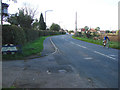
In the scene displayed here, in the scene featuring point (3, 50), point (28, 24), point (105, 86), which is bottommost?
point (105, 86)

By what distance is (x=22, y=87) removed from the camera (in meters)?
4.73

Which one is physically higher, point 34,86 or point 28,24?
point 28,24

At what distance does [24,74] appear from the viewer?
20.4ft

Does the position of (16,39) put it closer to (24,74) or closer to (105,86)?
(24,74)

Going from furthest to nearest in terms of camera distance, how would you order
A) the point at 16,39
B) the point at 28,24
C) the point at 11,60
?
the point at 28,24 < the point at 16,39 < the point at 11,60

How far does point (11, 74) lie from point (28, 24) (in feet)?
87.7

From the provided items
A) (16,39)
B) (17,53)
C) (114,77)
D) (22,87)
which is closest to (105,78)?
(114,77)

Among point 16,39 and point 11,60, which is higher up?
point 16,39

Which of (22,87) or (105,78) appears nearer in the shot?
(22,87)

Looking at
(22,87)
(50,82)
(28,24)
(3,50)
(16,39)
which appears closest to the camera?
(22,87)

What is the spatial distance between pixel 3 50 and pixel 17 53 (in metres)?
0.99

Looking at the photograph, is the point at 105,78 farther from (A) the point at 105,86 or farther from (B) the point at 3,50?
(B) the point at 3,50

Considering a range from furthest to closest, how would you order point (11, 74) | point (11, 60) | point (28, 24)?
point (28, 24) < point (11, 60) < point (11, 74)

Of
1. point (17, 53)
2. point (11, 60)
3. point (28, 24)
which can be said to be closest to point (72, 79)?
point (11, 60)
